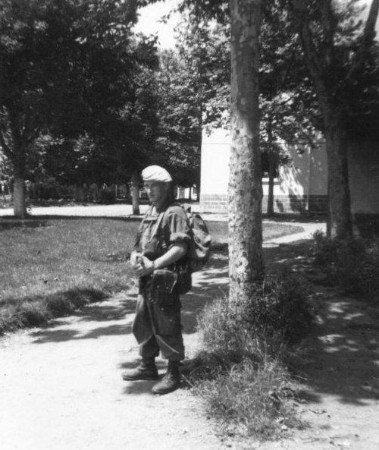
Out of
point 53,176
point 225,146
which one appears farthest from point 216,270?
point 53,176

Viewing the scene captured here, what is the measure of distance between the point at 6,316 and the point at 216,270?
4.65 m

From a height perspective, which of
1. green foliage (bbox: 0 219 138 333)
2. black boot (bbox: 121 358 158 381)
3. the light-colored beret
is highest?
the light-colored beret

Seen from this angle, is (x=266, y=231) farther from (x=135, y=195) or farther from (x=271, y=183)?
(x=135, y=195)

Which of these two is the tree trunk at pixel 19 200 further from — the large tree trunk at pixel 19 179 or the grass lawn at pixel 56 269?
the grass lawn at pixel 56 269

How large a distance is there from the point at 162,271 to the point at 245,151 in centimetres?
169

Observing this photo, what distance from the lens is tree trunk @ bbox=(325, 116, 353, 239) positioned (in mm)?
10094

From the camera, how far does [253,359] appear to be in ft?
13.4

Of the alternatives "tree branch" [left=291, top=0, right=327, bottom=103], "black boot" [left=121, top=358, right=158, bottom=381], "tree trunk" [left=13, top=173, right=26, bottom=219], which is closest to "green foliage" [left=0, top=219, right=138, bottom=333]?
"black boot" [left=121, top=358, right=158, bottom=381]

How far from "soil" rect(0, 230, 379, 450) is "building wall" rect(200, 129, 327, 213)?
19920 mm

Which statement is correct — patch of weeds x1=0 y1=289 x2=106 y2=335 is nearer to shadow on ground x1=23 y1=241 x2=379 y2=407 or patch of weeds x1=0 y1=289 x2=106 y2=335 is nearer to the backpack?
shadow on ground x1=23 y1=241 x2=379 y2=407

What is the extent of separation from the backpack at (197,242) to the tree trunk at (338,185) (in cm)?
670

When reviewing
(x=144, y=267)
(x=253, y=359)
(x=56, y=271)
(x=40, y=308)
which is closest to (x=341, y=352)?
(x=253, y=359)

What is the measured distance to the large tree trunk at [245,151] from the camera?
194 inches

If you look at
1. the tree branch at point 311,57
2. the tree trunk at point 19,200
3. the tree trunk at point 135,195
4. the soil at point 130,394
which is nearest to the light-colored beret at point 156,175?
the soil at point 130,394
